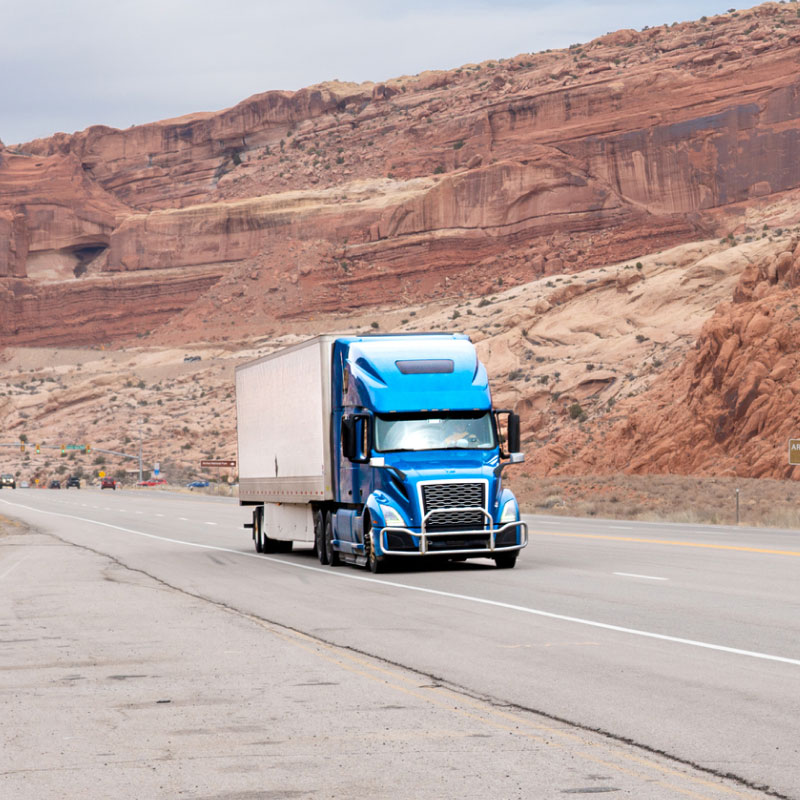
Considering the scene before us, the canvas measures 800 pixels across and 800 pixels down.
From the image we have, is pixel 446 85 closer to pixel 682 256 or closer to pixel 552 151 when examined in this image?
pixel 552 151

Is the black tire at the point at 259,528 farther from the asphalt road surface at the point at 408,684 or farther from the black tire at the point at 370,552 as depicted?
the black tire at the point at 370,552

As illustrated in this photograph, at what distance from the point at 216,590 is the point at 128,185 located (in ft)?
520

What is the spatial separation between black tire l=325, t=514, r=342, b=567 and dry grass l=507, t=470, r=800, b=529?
50.2 ft

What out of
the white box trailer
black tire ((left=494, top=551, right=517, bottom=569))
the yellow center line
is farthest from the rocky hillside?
black tire ((left=494, top=551, right=517, bottom=569))

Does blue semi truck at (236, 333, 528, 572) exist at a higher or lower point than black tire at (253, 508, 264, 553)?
higher

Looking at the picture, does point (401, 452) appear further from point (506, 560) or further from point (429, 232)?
point (429, 232)

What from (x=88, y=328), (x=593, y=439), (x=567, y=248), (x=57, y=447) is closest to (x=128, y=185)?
(x=88, y=328)

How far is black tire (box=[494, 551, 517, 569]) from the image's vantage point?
69.0 ft

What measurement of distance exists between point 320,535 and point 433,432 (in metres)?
3.43

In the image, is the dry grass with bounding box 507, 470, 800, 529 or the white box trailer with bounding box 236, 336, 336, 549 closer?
the white box trailer with bounding box 236, 336, 336, 549

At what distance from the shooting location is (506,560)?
21.1 m

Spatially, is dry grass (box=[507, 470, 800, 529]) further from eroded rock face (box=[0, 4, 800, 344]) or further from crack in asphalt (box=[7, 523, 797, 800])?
eroded rock face (box=[0, 4, 800, 344])

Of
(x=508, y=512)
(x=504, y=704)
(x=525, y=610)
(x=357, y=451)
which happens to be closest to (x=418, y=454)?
(x=357, y=451)

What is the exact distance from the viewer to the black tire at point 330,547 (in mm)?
22531
